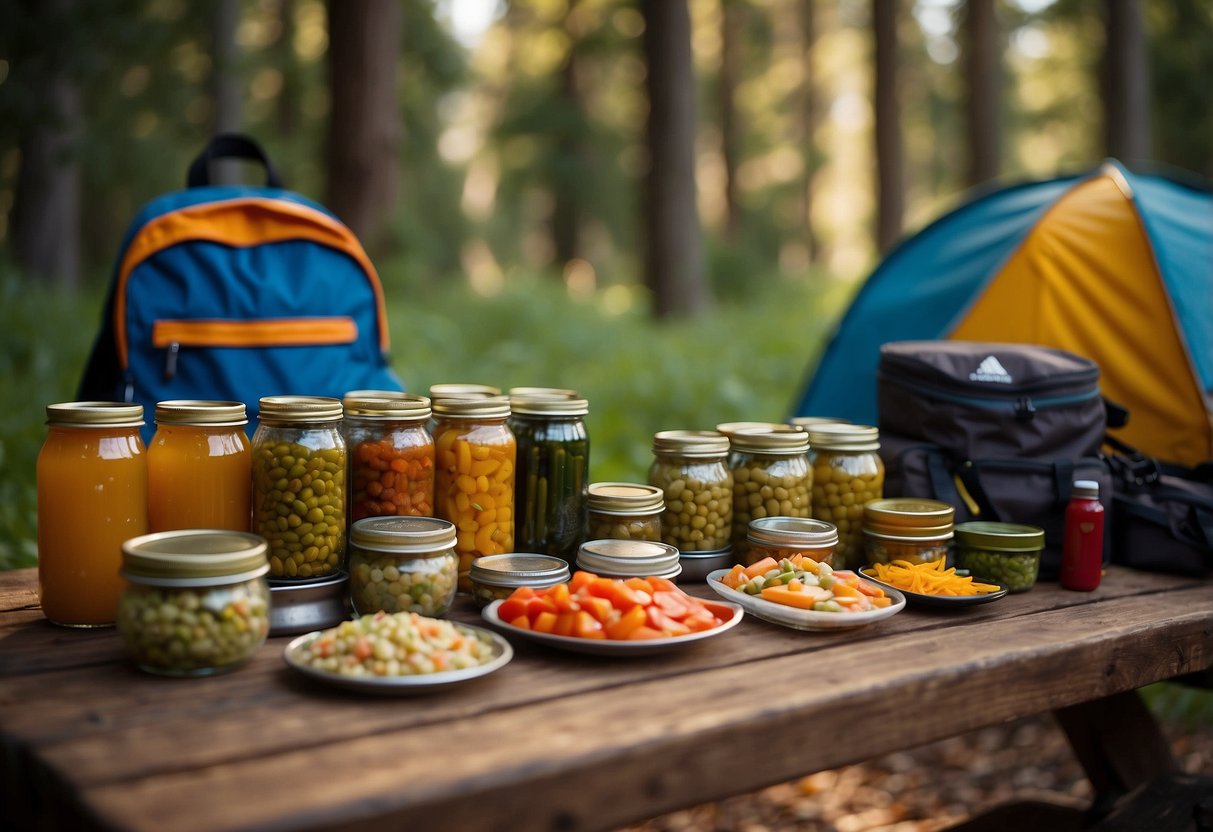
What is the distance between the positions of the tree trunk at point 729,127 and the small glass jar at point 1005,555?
51.1 feet

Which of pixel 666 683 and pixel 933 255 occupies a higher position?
pixel 933 255

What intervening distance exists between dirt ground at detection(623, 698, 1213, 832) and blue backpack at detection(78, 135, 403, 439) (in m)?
1.84

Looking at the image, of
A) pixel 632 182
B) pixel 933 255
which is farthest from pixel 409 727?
pixel 632 182

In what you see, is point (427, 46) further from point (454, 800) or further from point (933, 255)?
point (454, 800)

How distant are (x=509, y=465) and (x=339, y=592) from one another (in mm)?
398

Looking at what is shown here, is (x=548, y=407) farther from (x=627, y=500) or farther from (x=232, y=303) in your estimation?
(x=232, y=303)

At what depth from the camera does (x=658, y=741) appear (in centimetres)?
136

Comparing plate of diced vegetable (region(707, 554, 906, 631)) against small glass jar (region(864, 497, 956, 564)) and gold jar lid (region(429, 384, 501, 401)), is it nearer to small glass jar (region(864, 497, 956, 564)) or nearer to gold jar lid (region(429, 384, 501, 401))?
small glass jar (region(864, 497, 956, 564))

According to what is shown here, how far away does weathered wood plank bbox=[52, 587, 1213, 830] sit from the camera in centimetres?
118

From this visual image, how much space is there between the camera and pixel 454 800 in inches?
47.5

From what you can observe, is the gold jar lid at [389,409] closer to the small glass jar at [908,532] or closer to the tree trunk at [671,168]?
the small glass jar at [908,532]

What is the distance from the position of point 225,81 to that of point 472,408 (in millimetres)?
7429

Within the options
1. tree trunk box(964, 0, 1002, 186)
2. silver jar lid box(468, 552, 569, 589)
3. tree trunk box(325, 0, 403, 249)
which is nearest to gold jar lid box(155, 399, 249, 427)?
silver jar lid box(468, 552, 569, 589)

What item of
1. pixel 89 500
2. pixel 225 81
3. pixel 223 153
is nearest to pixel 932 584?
pixel 89 500
